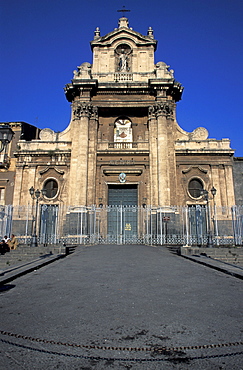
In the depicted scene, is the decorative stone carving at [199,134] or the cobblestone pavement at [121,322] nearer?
the cobblestone pavement at [121,322]

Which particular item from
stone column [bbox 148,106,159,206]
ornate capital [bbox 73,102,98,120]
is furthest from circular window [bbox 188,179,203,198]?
ornate capital [bbox 73,102,98,120]

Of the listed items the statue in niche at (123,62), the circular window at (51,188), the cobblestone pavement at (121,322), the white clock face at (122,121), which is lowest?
the cobblestone pavement at (121,322)

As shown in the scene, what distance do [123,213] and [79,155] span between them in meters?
5.29

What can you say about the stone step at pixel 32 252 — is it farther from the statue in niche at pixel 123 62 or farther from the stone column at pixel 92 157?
the statue in niche at pixel 123 62

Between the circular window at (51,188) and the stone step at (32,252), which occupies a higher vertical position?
the circular window at (51,188)

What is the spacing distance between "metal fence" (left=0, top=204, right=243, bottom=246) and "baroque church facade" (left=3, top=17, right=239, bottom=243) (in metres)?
0.21

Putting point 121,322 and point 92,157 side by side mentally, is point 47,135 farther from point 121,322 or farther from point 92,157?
point 121,322

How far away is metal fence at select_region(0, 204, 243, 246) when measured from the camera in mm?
18578

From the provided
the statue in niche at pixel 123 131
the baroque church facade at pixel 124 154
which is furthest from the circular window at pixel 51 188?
the statue in niche at pixel 123 131

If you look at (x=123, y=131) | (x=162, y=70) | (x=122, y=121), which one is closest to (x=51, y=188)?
(x=123, y=131)

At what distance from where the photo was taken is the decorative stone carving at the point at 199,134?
898 inches

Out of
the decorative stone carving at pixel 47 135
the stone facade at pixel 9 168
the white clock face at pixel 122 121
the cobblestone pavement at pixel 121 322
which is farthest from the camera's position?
the stone facade at pixel 9 168

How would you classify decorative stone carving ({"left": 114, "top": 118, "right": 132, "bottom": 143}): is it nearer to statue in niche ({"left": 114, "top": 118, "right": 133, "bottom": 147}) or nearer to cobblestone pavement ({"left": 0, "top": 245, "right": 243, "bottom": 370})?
statue in niche ({"left": 114, "top": 118, "right": 133, "bottom": 147})

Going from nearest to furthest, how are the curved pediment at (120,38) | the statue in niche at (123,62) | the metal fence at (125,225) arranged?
the metal fence at (125,225)
the statue in niche at (123,62)
the curved pediment at (120,38)
